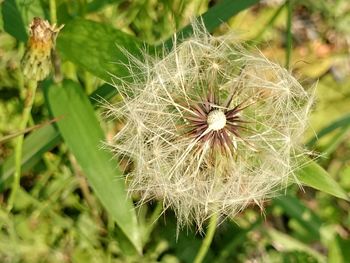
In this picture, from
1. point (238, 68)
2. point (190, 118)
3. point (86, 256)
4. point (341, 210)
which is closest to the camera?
point (190, 118)

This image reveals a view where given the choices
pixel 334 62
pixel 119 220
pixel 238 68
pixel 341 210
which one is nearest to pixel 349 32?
pixel 334 62

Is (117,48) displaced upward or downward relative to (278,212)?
upward

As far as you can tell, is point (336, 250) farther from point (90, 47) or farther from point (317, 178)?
point (90, 47)

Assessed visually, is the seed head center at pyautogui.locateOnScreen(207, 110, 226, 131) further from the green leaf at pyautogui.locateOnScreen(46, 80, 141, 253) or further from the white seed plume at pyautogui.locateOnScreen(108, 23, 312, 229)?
the green leaf at pyautogui.locateOnScreen(46, 80, 141, 253)

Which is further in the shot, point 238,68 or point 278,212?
point 278,212

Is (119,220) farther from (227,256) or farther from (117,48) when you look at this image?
(227,256)

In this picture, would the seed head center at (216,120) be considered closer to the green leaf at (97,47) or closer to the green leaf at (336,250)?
the green leaf at (97,47)

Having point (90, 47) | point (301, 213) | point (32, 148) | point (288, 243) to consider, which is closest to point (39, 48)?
point (90, 47)

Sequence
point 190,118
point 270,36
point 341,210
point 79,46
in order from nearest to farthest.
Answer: point 190,118 → point 79,46 → point 341,210 → point 270,36

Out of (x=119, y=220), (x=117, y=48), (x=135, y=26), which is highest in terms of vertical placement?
(x=135, y=26)
